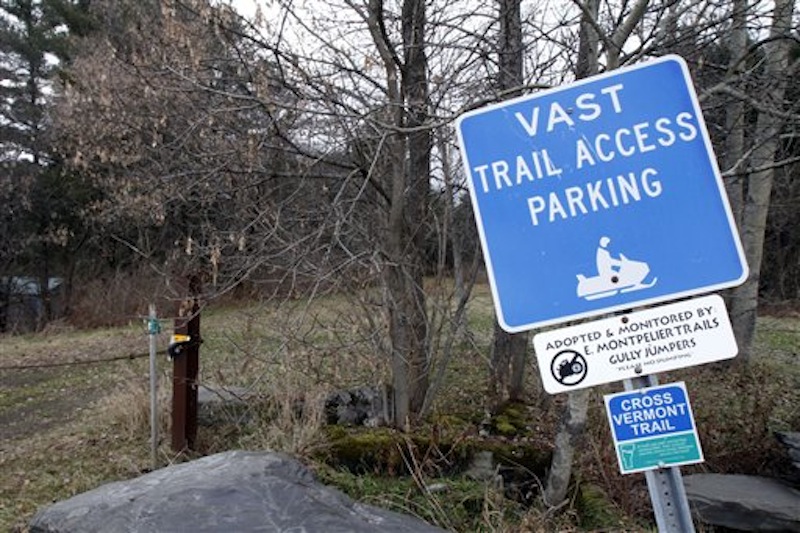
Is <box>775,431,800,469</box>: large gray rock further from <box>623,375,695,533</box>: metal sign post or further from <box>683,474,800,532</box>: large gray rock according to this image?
<box>623,375,695,533</box>: metal sign post

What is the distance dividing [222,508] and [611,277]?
242 cm

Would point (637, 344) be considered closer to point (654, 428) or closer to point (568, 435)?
point (654, 428)

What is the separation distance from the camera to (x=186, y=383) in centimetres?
586

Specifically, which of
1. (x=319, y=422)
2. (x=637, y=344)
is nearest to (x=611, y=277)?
(x=637, y=344)

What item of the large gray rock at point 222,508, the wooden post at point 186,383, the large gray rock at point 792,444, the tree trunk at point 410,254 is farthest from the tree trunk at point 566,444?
the wooden post at point 186,383

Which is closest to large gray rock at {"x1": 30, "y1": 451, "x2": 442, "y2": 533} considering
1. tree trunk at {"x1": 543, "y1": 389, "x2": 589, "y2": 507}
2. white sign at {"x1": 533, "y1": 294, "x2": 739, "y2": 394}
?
tree trunk at {"x1": 543, "y1": 389, "x2": 589, "y2": 507}

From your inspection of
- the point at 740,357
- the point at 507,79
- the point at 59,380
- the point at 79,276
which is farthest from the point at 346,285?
the point at 79,276

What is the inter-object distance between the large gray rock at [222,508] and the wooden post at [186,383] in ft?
6.58

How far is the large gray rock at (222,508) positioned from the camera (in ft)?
10.6

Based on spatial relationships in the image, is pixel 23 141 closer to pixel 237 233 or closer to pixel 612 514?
pixel 237 233

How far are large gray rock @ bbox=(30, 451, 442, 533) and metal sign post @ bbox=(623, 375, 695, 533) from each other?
1882 mm

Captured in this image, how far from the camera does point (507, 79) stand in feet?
20.2

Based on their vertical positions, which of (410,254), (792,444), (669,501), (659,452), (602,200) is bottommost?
(792,444)

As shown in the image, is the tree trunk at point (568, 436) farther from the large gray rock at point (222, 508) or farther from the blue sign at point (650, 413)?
the blue sign at point (650, 413)
